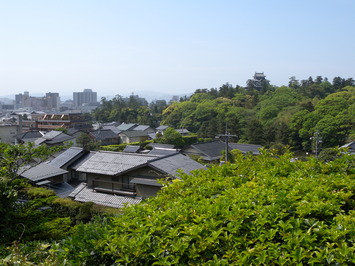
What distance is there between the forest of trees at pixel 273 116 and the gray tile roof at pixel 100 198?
1724 cm

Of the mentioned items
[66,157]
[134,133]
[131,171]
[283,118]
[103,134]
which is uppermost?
[283,118]

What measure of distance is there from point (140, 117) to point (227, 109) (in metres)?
17.2

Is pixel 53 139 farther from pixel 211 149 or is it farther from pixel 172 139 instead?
pixel 211 149

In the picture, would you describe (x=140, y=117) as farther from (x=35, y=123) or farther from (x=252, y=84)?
(x=252, y=84)

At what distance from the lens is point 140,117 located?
5794cm

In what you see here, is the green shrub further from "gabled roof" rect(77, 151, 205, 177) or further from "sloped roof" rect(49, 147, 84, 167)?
"sloped roof" rect(49, 147, 84, 167)

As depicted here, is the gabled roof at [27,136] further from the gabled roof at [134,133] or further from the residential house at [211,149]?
the residential house at [211,149]

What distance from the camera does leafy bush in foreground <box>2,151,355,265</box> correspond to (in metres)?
2.16

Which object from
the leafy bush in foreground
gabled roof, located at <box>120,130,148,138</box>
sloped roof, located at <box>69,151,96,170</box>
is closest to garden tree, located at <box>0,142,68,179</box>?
the leafy bush in foreground

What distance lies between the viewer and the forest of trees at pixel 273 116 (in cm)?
3161

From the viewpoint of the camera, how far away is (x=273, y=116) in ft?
141

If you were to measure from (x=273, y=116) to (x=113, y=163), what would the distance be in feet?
111

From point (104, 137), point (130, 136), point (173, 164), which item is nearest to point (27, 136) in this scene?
point (104, 137)

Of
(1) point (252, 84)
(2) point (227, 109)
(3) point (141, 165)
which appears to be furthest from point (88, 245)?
(1) point (252, 84)
